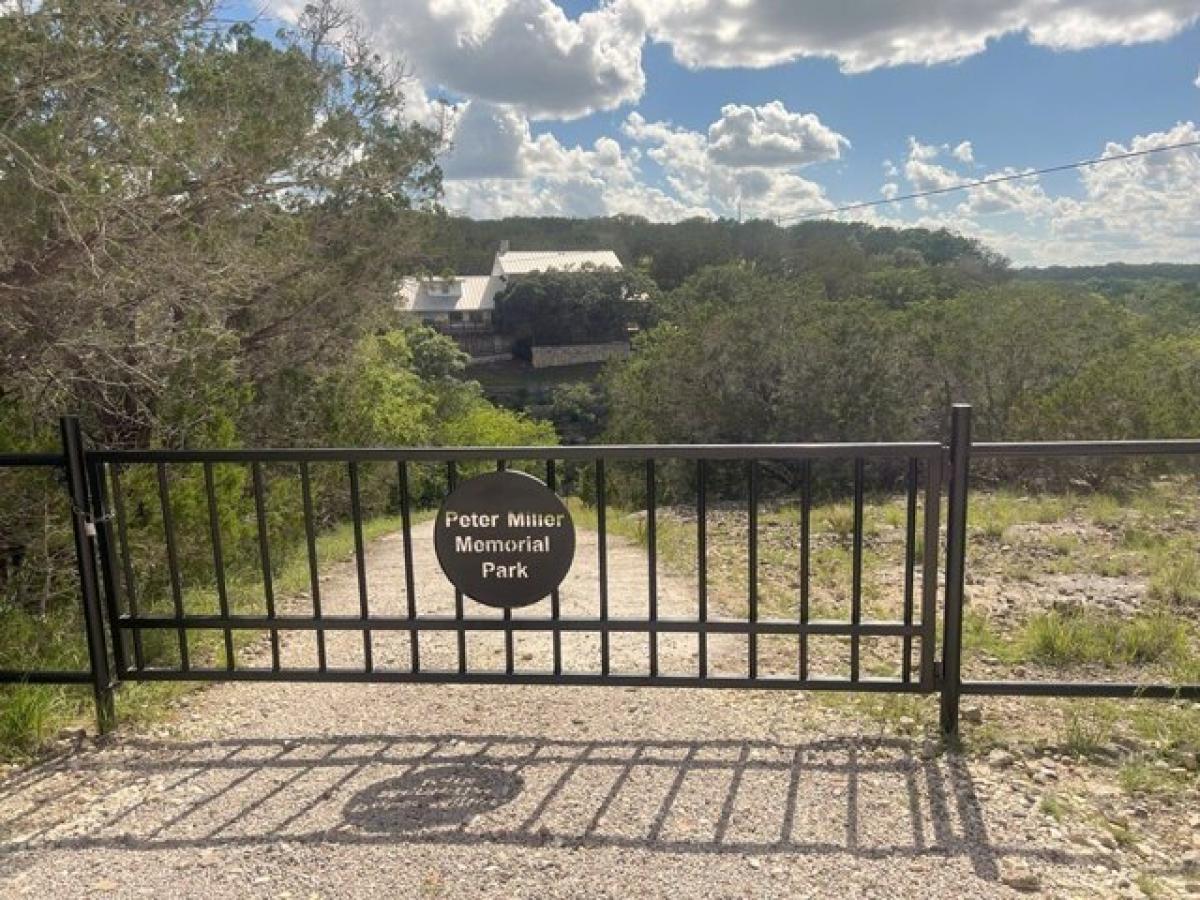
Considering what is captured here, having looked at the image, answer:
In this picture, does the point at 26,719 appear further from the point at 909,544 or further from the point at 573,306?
the point at 573,306

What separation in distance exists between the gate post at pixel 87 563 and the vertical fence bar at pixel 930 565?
3455 millimetres

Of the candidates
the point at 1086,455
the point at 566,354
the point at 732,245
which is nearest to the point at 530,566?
the point at 1086,455

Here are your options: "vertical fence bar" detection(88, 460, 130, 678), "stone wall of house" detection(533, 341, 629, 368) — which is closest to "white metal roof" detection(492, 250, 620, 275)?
"stone wall of house" detection(533, 341, 629, 368)

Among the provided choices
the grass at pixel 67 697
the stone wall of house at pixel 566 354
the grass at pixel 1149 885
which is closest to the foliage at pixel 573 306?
the stone wall of house at pixel 566 354

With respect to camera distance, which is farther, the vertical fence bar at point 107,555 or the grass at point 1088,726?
the vertical fence bar at point 107,555

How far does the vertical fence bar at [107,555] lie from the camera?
3.64 m

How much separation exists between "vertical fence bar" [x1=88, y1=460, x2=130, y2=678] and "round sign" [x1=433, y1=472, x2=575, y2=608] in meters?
1.46

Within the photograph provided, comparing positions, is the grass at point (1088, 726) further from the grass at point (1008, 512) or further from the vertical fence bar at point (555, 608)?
the grass at point (1008, 512)

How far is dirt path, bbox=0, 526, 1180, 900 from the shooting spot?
264cm

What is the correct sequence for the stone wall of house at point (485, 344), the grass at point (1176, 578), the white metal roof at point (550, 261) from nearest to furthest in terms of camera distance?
the grass at point (1176, 578) → the stone wall of house at point (485, 344) → the white metal roof at point (550, 261)

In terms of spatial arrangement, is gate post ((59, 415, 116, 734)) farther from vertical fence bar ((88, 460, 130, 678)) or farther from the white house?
the white house

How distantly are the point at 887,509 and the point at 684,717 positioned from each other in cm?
849

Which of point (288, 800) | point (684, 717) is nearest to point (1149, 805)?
point (684, 717)

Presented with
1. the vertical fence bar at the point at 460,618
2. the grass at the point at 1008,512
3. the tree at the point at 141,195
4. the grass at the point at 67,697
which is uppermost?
the tree at the point at 141,195
